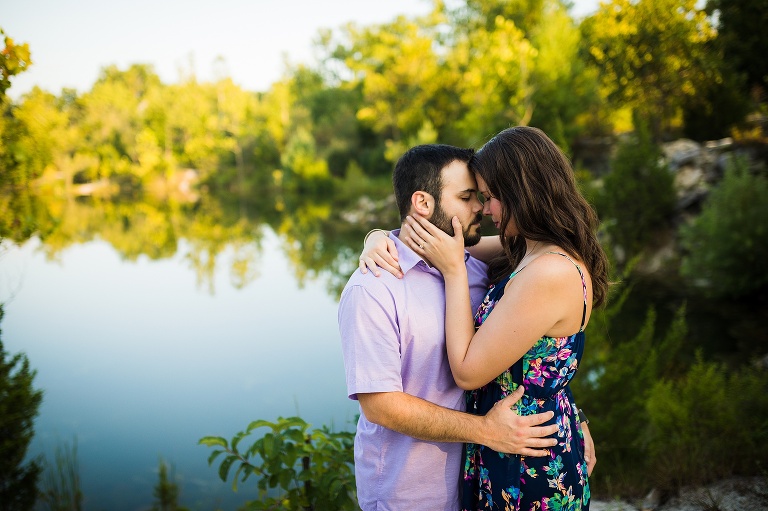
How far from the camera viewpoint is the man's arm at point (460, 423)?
5.56ft

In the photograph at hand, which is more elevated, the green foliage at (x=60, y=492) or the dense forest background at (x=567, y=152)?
the dense forest background at (x=567, y=152)

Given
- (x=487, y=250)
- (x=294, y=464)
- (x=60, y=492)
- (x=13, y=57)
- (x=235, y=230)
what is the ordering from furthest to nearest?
(x=235, y=230) < (x=60, y=492) < (x=13, y=57) < (x=294, y=464) < (x=487, y=250)

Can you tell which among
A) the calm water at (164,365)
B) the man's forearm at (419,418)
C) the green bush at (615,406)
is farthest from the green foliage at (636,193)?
the man's forearm at (419,418)

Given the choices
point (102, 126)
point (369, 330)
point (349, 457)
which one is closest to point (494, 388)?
point (369, 330)

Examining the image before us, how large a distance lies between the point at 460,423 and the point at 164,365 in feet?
23.2

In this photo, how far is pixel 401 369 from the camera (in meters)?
1.81

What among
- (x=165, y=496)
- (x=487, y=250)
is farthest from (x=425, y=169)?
(x=165, y=496)

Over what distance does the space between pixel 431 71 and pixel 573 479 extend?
29.3 m

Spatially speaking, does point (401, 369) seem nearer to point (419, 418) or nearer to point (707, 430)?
point (419, 418)

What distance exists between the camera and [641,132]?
10.9 m

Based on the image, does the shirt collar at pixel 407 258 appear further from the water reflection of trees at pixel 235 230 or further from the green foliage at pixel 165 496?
the water reflection of trees at pixel 235 230

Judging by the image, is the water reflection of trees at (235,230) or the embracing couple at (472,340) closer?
the embracing couple at (472,340)

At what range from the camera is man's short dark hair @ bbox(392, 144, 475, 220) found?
1.96m

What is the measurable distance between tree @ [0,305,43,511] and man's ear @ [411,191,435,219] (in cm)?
328
